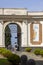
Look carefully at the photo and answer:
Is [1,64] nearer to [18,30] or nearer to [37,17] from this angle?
[37,17]

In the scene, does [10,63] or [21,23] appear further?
[21,23]

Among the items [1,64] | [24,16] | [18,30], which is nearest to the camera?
[1,64]

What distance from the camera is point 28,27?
35812mm

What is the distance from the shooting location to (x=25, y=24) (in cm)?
3541

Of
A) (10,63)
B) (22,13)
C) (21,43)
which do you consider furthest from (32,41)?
(10,63)

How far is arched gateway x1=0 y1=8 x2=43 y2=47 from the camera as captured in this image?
3519 cm

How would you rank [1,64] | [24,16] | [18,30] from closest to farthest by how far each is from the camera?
1. [1,64]
2. [24,16]
3. [18,30]

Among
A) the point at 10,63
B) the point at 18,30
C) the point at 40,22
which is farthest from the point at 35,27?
the point at 10,63

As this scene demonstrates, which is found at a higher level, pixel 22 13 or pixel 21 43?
pixel 22 13

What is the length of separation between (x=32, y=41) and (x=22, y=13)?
4.18 meters

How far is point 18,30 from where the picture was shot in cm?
3862

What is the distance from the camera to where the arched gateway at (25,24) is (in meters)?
35.2

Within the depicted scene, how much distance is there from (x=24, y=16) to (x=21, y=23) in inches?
44.9

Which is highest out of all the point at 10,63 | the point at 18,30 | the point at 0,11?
the point at 0,11
